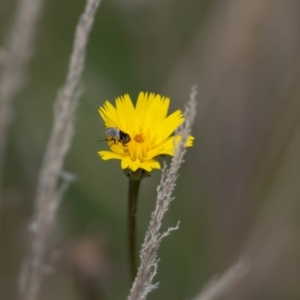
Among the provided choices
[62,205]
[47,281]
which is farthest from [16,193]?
[47,281]

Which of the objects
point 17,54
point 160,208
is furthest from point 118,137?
point 17,54

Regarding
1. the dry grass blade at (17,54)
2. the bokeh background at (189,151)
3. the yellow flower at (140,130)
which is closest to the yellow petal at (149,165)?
the yellow flower at (140,130)

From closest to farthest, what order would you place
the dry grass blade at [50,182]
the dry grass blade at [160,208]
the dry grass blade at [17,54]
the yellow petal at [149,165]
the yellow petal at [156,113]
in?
the dry grass blade at [160,208], the yellow petal at [149,165], the yellow petal at [156,113], the dry grass blade at [50,182], the dry grass blade at [17,54]

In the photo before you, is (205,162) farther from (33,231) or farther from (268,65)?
(33,231)

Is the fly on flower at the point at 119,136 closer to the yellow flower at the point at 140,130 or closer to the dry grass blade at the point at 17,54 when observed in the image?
the yellow flower at the point at 140,130

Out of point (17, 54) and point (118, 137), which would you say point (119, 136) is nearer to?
point (118, 137)

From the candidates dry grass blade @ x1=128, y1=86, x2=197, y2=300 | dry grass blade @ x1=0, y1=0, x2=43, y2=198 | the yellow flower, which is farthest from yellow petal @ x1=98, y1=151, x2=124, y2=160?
dry grass blade @ x1=0, y1=0, x2=43, y2=198
